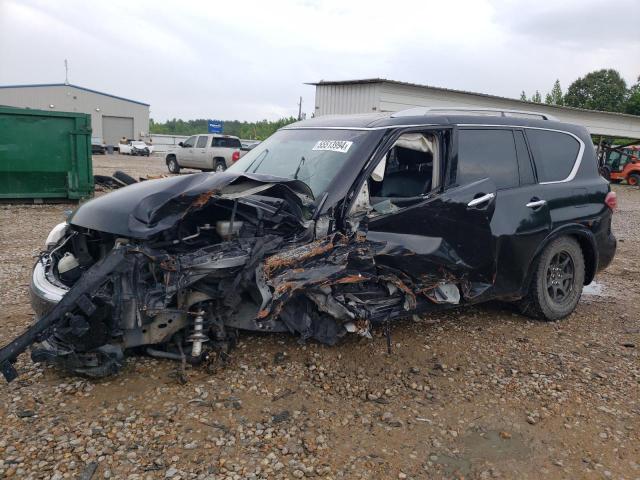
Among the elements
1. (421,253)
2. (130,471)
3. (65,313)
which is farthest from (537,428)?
(65,313)

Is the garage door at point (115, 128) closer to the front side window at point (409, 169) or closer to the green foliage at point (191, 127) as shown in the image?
the green foliage at point (191, 127)

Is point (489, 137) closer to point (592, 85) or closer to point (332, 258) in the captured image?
point (332, 258)

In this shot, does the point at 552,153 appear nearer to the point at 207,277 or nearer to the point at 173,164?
the point at 207,277

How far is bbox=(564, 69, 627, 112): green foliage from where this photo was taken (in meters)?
48.6

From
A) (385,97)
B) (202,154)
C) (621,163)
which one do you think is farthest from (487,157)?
(621,163)

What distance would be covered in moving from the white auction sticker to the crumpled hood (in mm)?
556

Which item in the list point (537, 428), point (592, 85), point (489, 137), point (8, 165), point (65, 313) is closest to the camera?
point (65, 313)

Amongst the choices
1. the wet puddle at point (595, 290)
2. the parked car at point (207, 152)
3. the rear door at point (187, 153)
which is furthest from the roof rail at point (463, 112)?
the rear door at point (187, 153)

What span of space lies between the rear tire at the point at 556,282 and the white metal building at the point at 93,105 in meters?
51.7

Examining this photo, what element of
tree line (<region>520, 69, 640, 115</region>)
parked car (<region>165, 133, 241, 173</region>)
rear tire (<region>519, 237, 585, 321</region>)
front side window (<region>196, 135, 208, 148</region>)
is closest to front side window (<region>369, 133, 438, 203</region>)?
rear tire (<region>519, 237, 585, 321</region>)

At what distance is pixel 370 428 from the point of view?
9.96ft

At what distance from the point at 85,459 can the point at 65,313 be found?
2.60ft

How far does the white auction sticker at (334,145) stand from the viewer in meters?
3.91

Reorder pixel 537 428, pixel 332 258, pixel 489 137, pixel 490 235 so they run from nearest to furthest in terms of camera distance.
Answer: pixel 537 428 → pixel 332 258 → pixel 490 235 → pixel 489 137
